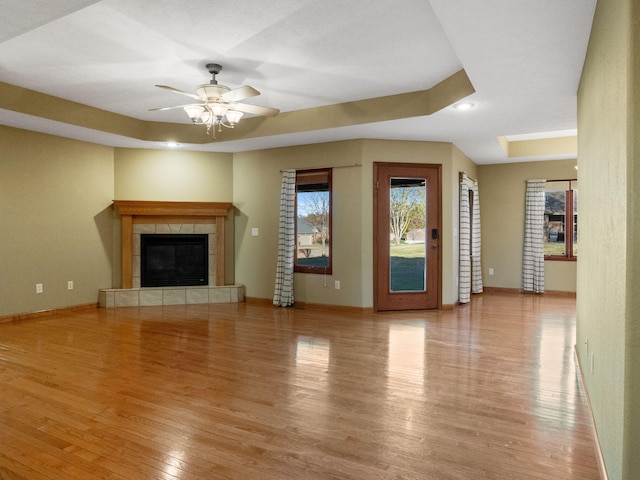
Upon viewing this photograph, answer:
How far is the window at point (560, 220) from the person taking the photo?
786cm

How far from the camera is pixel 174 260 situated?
7188mm

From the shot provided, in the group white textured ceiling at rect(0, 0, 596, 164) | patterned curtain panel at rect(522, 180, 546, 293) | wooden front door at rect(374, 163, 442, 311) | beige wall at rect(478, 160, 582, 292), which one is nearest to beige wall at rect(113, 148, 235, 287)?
white textured ceiling at rect(0, 0, 596, 164)

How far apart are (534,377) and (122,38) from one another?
432cm

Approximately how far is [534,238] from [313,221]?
4.22m

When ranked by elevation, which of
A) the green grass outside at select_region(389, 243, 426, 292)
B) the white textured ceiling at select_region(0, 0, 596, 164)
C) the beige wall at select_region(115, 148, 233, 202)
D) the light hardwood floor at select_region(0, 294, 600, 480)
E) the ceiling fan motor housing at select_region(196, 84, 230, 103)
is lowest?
the light hardwood floor at select_region(0, 294, 600, 480)

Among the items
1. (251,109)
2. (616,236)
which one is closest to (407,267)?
(251,109)

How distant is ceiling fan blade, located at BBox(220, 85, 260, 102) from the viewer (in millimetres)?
3780

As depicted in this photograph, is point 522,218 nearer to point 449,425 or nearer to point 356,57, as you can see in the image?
point 356,57

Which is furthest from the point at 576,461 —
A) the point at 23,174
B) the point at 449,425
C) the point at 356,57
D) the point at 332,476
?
the point at 23,174

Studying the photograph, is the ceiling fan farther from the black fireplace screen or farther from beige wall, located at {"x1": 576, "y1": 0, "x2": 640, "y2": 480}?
the black fireplace screen

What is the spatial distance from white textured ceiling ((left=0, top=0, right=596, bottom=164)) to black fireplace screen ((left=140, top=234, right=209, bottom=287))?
6.99 feet

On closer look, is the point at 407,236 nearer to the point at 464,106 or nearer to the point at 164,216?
the point at 464,106

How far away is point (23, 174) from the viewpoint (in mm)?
5707

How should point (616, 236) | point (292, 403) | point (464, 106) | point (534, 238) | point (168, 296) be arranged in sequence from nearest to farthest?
1. point (616, 236)
2. point (292, 403)
3. point (464, 106)
4. point (168, 296)
5. point (534, 238)
